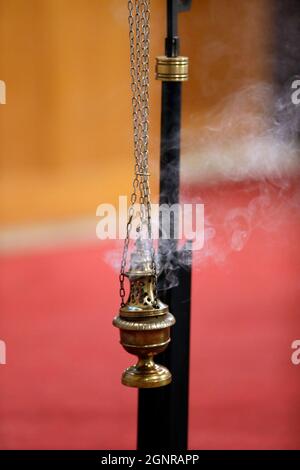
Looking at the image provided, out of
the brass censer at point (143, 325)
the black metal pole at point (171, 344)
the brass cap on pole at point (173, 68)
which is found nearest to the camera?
the brass censer at point (143, 325)

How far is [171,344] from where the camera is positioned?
353 centimetres

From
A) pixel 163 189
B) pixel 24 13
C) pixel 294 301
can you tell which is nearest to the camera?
pixel 163 189

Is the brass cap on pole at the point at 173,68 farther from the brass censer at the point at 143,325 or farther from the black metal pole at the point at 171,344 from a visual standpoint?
the brass censer at the point at 143,325

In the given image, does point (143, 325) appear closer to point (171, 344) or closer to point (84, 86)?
point (171, 344)

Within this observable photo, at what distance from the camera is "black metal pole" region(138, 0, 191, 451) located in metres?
3.39

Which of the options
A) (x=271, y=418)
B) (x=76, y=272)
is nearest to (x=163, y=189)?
(x=76, y=272)

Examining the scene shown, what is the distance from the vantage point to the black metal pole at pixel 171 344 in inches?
133

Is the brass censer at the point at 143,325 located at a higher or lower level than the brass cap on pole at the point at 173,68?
lower

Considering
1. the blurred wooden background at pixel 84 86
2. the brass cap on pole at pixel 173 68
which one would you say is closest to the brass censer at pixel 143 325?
the brass cap on pole at pixel 173 68

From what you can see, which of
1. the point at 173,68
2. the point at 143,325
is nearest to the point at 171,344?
the point at 143,325

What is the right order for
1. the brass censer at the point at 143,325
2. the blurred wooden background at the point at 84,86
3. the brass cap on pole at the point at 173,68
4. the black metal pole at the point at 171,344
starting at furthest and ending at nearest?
the blurred wooden background at the point at 84,86, the black metal pole at the point at 171,344, the brass cap on pole at the point at 173,68, the brass censer at the point at 143,325

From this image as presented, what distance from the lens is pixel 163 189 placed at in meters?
3.46

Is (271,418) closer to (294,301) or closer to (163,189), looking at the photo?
(294,301)
